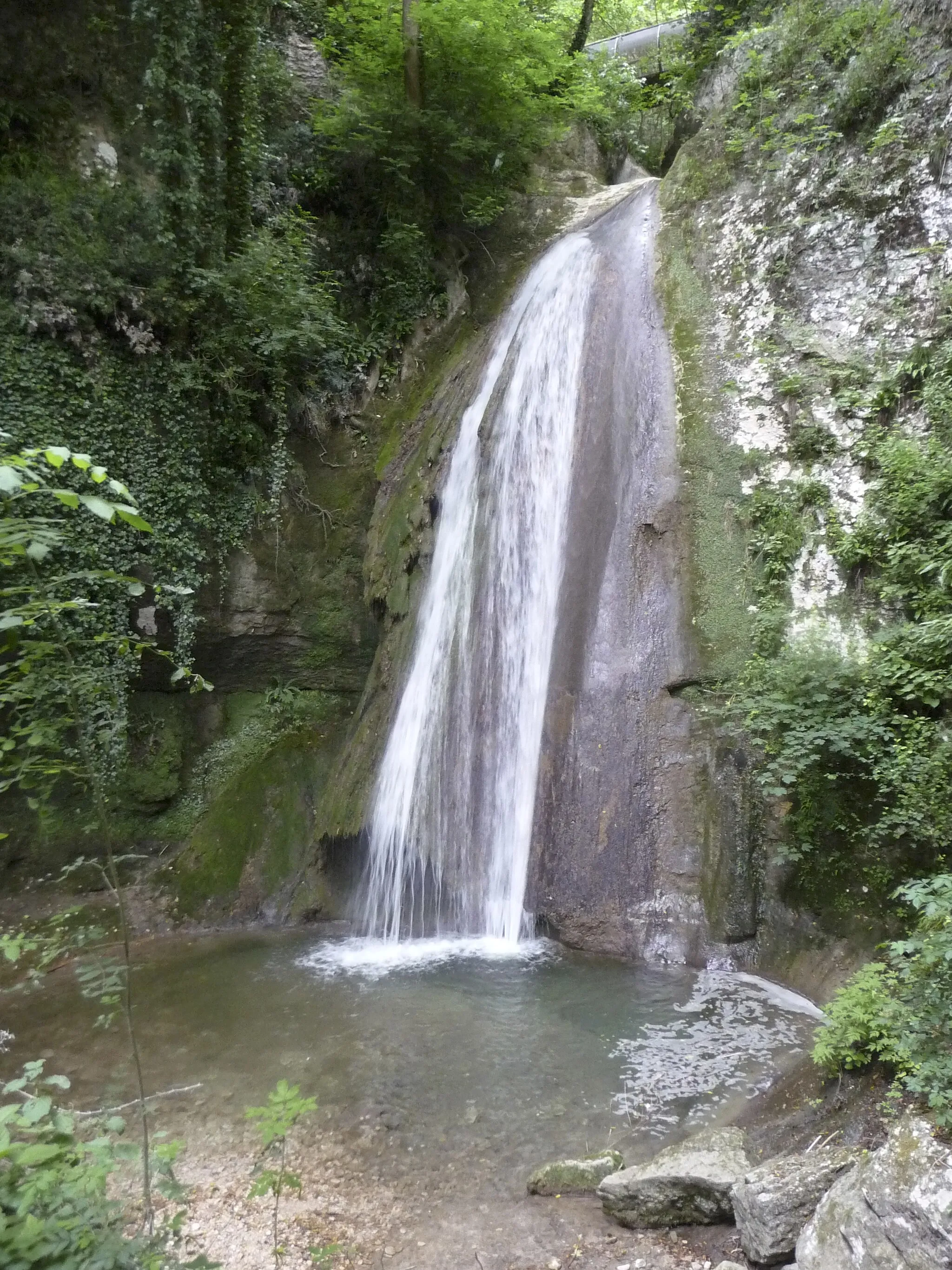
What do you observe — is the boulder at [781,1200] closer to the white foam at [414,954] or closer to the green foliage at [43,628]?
the green foliage at [43,628]

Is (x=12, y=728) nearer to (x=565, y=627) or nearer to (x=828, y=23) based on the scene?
(x=565, y=627)

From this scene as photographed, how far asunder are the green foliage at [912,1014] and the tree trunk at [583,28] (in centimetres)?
1576

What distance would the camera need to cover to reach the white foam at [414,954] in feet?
20.3

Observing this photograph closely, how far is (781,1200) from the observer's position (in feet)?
9.63

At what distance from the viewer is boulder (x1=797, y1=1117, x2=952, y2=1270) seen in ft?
7.91

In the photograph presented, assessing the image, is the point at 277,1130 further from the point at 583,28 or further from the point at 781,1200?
the point at 583,28

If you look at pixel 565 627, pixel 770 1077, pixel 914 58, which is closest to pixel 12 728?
pixel 770 1077

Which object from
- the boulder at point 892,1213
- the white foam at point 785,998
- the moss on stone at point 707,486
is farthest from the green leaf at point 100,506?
the moss on stone at point 707,486

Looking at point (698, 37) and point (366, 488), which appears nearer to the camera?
point (366, 488)

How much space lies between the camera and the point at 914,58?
7.11 m

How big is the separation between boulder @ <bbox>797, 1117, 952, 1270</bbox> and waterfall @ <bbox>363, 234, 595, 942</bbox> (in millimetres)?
3902

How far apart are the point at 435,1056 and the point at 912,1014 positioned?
2.71 m

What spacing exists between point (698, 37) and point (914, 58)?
20.8 feet

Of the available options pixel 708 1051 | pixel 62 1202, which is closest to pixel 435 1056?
pixel 708 1051
